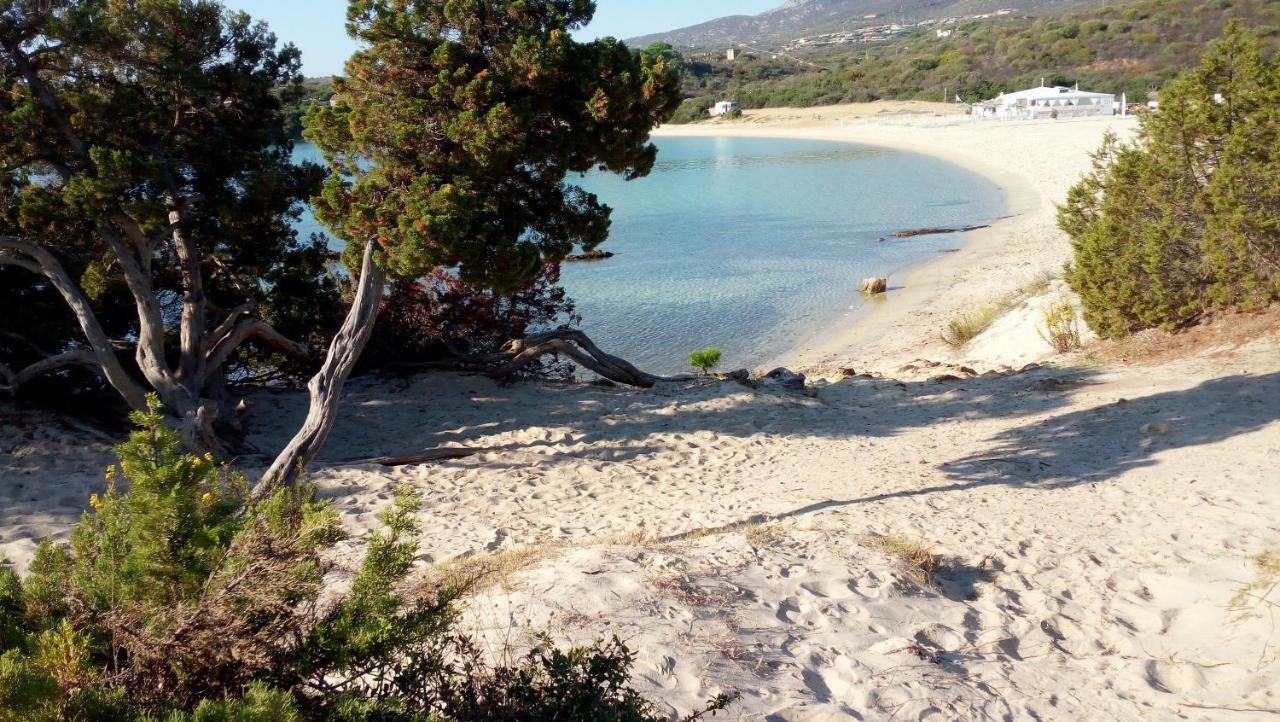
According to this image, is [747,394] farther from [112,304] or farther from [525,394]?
[112,304]

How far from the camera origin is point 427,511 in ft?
26.6

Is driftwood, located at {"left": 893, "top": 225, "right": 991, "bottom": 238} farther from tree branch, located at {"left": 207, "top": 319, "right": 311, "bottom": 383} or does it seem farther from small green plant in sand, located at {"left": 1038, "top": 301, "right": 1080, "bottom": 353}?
tree branch, located at {"left": 207, "top": 319, "right": 311, "bottom": 383}

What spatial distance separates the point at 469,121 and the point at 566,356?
454 cm

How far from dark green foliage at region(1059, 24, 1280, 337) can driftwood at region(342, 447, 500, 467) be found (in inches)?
365

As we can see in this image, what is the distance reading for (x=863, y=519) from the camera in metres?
7.38

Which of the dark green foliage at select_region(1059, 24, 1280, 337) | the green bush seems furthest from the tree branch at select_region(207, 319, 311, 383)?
the dark green foliage at select_region(1059, 24, 1280, 337)

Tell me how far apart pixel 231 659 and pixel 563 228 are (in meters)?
7.40

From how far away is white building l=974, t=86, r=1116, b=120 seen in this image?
62656 mm

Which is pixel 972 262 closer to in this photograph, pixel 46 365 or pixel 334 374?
pixel 334 374

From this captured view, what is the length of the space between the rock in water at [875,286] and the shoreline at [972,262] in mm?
275

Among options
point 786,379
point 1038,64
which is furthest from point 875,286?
point 1038,64

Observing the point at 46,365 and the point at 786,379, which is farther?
the point at 786,379

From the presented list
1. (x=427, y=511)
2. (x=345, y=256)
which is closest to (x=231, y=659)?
(x=427, y=511)

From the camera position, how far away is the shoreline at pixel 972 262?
18.5 metres
